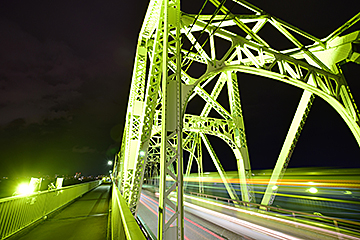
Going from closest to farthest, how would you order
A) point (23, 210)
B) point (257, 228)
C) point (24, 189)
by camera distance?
1. point (23, 210)
2. point (24, 189)
3. point (257, 228)

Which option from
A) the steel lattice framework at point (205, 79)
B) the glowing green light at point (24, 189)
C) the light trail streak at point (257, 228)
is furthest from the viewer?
the light trail streak at point (257, 228)

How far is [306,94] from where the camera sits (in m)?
7.80

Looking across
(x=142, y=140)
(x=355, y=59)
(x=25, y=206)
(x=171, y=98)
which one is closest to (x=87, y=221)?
(x=25, y=206)

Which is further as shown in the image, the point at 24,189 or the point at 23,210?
the point at 24,189

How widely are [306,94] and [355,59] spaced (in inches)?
78.9

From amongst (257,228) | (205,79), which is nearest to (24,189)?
(205,79)

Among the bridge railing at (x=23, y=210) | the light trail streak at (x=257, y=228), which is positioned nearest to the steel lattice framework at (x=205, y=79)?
the light trail streak at (x=257, y=228)

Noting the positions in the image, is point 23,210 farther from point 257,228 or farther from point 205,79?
point 257,228

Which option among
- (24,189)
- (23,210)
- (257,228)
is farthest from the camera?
(257,228)

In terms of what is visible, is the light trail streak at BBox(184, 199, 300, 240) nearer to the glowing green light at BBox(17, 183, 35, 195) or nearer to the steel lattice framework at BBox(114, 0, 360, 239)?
the steel lattice framework at BBox(114, 0, 360, 239)

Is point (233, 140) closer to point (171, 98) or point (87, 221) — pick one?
point (171, 98)

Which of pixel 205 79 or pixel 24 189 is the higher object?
pixel 205 79

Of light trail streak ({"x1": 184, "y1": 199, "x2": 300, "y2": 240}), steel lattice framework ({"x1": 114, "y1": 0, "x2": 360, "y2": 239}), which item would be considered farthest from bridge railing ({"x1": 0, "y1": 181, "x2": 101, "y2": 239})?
light trail streak ({"x1": 184, "y1": 199, "x2": 300, "y2": 240})

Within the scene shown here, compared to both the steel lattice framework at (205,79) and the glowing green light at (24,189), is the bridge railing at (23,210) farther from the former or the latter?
the steel lattice framework at (205,79)
